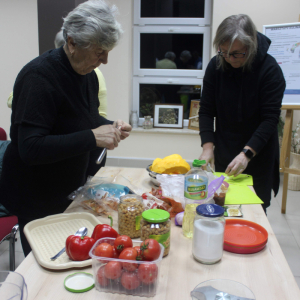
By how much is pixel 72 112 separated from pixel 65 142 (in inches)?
6.8

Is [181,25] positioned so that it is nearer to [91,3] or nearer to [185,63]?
[185,63]

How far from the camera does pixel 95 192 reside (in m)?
1.32

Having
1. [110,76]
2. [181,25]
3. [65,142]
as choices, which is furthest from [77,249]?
[181,25]

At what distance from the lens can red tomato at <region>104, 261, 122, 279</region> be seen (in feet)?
2.47

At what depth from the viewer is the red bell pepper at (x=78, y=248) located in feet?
2.88

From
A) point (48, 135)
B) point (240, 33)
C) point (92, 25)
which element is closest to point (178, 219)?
point (48, 135)

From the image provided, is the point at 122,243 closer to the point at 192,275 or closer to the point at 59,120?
the point at 192,275

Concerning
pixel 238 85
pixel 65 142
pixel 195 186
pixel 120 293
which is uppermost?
pixel 238 85

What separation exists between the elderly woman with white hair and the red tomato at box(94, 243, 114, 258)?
0.45m

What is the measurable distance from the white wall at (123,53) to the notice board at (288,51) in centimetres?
124

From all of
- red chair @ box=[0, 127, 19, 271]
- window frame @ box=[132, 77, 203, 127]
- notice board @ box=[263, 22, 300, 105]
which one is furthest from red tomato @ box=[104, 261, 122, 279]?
window frame @ box=[132, 77, 203, 127]

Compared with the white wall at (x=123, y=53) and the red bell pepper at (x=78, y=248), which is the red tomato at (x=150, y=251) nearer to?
the red bell pepper at (x=78, y=248)

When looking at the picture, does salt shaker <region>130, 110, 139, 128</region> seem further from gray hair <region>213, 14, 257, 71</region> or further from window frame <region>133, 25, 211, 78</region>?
gray hair <region>213, 14, 257, 71</region>

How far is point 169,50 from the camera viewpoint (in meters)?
4.08
